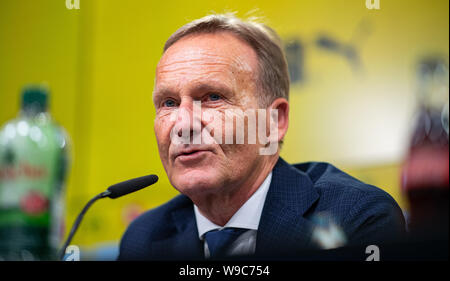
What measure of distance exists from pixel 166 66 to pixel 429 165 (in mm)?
634

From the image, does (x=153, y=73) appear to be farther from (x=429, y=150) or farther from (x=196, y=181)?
(x=429, y=150)

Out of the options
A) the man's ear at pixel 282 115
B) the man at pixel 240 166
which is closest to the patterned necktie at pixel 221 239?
the man at pixel 240 166

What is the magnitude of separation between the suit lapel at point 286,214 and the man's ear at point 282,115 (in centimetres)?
9

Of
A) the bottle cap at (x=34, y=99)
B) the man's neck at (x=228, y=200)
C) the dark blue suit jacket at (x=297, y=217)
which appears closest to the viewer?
the dark blue suit jacket at (x=297, y=217)

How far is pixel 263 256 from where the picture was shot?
3.55 feet

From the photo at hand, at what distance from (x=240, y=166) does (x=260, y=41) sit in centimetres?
28

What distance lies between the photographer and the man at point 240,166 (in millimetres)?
1098

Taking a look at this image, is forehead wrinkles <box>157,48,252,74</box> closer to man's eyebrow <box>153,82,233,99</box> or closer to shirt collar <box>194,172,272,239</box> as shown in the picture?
man's eyebrow <box>153,82,233,99</box>

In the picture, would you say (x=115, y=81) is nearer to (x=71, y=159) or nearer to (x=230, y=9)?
(x=71, y=159)

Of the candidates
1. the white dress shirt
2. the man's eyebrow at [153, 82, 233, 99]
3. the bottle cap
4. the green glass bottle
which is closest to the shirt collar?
the white dress shirt

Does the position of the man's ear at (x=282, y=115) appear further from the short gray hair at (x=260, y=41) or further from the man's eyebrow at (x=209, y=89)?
the man's eyebrow at (x=209, y=89)
